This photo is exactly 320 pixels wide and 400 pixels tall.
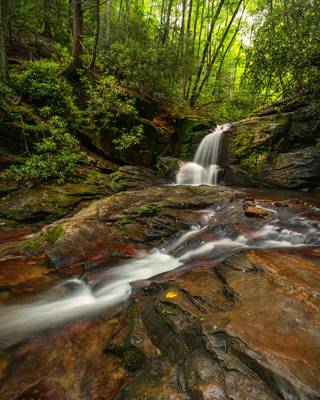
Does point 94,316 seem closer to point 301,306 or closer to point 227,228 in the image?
point 301,306

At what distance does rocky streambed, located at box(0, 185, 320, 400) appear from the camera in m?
1.95

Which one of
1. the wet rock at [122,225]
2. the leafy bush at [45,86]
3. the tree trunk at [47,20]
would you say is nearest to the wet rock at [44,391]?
the wet rock at [122,225]

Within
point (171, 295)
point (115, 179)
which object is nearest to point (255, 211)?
point (171, 295)

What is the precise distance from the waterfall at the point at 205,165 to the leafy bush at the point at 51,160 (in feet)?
14.8

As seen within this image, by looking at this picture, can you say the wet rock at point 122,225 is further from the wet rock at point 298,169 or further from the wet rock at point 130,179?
the wet rock at point 298,169

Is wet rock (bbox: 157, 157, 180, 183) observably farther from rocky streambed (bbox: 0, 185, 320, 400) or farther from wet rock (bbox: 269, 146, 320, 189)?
rocky streambed (bbox: 0, 185, 320, 400)

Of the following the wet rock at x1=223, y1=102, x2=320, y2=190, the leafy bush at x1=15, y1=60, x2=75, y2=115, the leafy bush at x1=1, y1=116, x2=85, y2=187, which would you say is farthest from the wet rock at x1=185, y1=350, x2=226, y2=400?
the leafy bush at x1=15, y1=60, x2=75, y2=115

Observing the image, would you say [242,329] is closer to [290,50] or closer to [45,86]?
[290,50]

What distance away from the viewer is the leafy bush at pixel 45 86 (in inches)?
342

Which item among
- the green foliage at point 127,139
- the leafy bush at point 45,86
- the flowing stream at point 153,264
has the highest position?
the leafy bush at point 45,86

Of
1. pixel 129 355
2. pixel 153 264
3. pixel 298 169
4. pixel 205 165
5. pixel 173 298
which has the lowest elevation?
pixel 153 264

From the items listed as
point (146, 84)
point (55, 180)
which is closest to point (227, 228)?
point (55, 180)

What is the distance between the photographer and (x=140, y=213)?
591 centimetres

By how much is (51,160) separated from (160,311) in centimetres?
645
